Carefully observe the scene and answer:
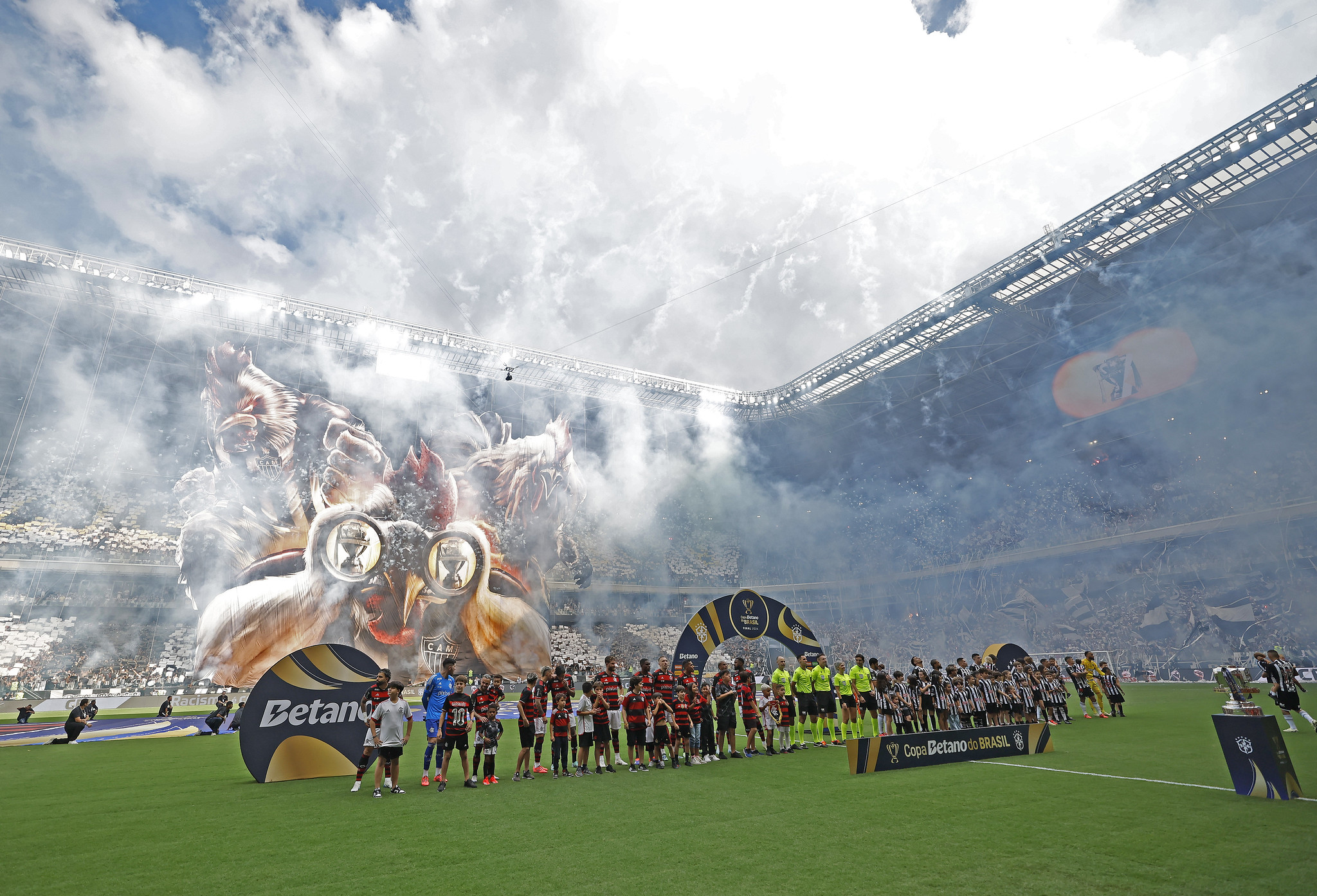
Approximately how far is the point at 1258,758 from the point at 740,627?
1308 cm

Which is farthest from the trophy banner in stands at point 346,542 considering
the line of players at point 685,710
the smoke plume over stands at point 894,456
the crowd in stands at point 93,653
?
the line of players at point 685,710

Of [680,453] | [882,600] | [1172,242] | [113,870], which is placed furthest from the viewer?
[680,453]

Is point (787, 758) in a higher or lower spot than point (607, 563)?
lower

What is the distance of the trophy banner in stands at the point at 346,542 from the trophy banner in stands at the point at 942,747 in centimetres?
2742

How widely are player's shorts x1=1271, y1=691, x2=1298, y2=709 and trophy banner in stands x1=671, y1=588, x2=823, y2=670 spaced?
9681 millimetres

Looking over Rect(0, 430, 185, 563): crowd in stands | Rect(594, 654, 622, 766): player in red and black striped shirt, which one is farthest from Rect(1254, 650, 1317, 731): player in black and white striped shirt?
Rect(0, 430, 185, 563): crowd in stands

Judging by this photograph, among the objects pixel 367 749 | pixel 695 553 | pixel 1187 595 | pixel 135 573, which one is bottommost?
pixel 367 749

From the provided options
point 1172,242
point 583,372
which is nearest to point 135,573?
point 583,372

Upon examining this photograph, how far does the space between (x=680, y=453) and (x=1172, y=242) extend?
3270cm

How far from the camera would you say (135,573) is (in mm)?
33562

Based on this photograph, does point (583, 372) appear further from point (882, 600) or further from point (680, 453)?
point (882, 600)

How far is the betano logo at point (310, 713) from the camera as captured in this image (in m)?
10.7

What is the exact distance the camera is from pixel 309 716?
36.0ft

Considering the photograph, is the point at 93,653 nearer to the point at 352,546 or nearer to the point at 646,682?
the point at 352,546
